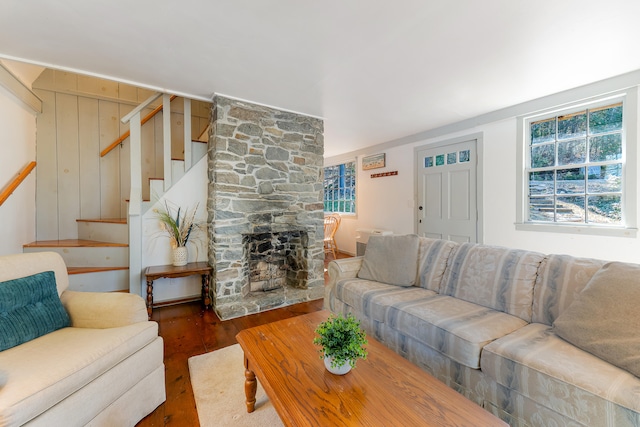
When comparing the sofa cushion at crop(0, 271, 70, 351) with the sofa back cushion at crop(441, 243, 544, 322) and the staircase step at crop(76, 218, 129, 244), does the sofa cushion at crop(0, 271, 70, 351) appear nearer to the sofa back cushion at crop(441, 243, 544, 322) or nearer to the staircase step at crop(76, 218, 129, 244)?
the staircase step at crop(76, 218, 129, 244)

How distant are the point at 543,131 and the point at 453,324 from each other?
115 inches

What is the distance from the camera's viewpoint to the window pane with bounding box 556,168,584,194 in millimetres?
2848

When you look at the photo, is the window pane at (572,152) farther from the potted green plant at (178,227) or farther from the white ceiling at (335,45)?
the potted green plant at (178,227)

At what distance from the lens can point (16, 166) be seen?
2.64 metres

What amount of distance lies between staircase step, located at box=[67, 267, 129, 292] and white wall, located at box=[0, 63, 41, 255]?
545 mm

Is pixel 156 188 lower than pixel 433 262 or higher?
higher

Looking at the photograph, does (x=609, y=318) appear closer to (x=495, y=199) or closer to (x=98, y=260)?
(x=495, y=199)

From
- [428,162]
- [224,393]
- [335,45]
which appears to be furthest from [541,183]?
[224,393]

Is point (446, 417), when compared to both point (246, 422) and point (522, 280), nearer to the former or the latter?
point (246, 422)

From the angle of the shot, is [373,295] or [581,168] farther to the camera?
[581,168]

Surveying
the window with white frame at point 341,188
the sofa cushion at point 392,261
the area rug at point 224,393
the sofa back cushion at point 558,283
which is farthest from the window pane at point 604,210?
the window with white frame at point 341,188

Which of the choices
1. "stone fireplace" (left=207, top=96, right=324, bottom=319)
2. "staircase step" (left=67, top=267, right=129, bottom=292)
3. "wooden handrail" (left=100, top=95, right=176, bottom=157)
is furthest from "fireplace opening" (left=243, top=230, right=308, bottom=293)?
"wooden handrail" (left=100, top=95, right=176, bottom=157)

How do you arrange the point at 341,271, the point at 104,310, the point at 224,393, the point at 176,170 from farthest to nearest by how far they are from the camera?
1. the point at 176,170
2. the point at 341,271
3. the point at 224,393
4. the point at 104,310

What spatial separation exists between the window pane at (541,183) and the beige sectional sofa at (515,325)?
1.80 m
